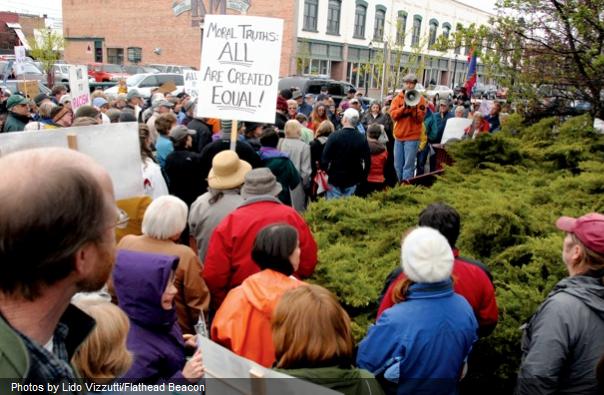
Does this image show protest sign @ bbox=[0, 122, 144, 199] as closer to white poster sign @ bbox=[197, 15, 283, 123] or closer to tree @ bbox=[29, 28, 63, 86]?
white poster sign @ bbox=[197, 15, 283, 123]

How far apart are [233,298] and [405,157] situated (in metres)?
7.54

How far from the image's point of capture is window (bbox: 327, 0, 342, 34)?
41.0m

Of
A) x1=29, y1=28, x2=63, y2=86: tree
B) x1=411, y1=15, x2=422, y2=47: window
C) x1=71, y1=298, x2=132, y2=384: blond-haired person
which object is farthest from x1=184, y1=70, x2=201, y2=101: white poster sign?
x1=411, y1=15, x2=422, y2=47: window

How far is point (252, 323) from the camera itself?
2684mm

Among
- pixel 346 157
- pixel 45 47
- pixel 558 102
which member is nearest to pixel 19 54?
pixel 346 157

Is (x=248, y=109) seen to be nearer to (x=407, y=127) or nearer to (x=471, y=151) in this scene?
(x=471, y=151)

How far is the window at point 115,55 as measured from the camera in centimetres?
4638

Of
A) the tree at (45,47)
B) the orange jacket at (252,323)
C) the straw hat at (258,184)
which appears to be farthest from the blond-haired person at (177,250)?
the tree at (45,47)

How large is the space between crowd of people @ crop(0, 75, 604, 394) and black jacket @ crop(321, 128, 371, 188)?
9.00 ft

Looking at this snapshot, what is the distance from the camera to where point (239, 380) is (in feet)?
5.22

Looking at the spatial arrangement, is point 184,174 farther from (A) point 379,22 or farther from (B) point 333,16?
(A) point 379,22

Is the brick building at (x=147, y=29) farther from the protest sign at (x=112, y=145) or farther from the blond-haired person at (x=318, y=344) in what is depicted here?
the blond-haired person at (x=318, y=344)

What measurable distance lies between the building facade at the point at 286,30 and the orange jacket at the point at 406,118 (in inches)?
1110

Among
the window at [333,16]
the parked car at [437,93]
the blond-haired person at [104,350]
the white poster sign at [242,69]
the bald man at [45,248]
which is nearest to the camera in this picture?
the bald man at [45,248]
